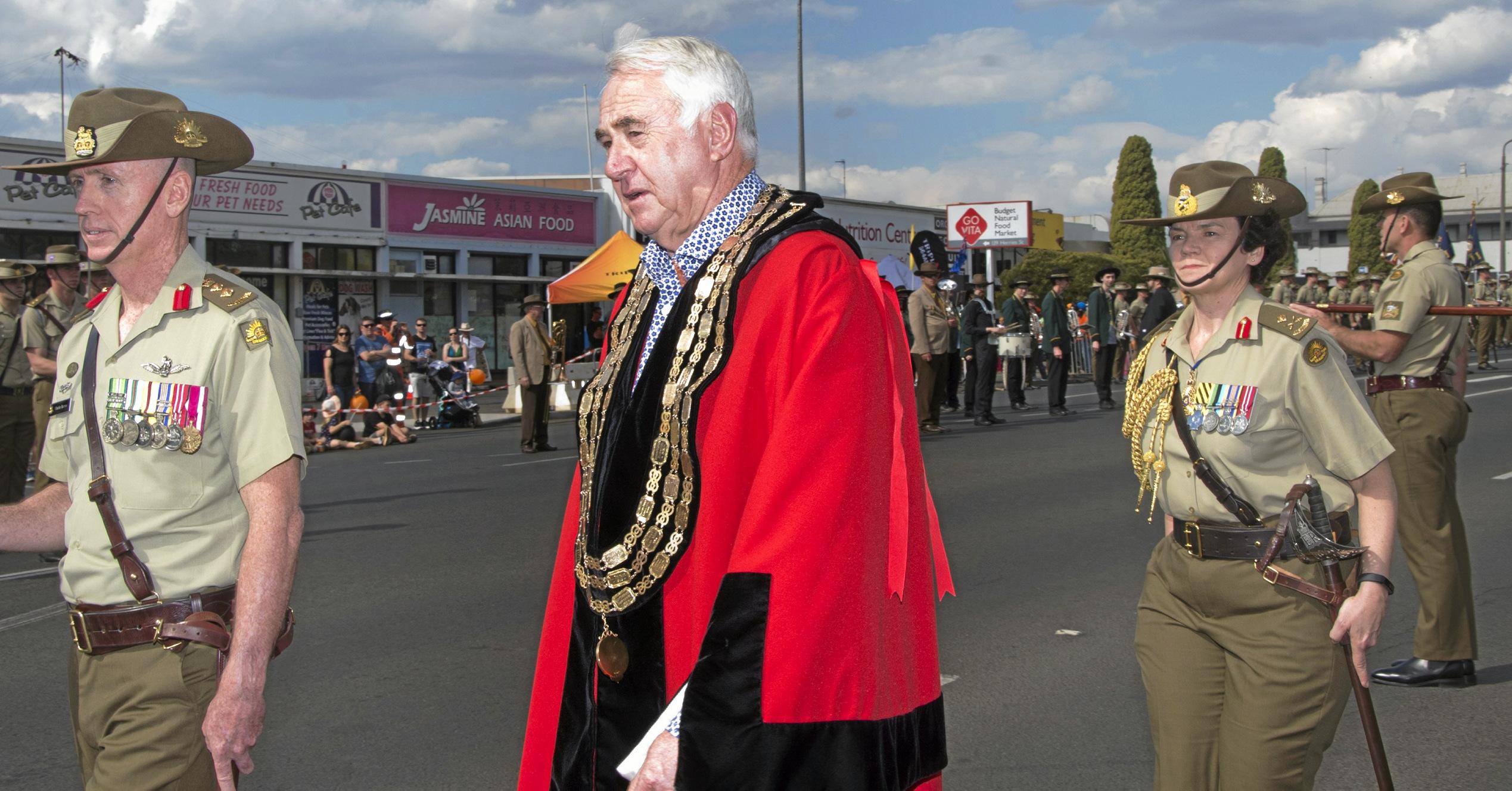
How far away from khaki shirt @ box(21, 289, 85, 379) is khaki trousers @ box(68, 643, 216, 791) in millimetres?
7697

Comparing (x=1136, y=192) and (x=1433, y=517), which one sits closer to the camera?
(x=1433, y=517)

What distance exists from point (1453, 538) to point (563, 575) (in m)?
4.66

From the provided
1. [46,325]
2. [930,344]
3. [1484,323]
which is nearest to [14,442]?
[46,325]

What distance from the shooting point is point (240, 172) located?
81.5ft

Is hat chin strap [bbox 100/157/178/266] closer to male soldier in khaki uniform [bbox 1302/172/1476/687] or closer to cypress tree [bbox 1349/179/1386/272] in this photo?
male soldier in khaki uniform [bbox 1302/172/1476/687]

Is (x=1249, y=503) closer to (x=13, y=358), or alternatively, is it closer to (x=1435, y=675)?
(x=1435, y=675)

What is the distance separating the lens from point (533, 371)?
15.5m

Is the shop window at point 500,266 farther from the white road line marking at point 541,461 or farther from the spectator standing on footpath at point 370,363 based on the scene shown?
the white road line marking at point 541,461

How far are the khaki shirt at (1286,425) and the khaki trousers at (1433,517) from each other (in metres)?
2.61

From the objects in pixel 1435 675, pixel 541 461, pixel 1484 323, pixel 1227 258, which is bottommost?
pixel 1435 675

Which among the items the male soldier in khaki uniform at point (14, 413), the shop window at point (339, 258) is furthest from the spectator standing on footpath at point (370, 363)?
the male soldier in khaki uniform at point (14, 413)

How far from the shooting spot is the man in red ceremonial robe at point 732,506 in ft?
5.79

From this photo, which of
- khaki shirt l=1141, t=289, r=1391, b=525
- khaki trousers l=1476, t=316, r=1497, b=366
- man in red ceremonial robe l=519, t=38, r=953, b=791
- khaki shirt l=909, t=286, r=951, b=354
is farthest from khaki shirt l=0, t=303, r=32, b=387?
khaki trousers l=1476, t=316, r=1497, b=366

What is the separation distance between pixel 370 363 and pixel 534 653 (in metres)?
13.2
